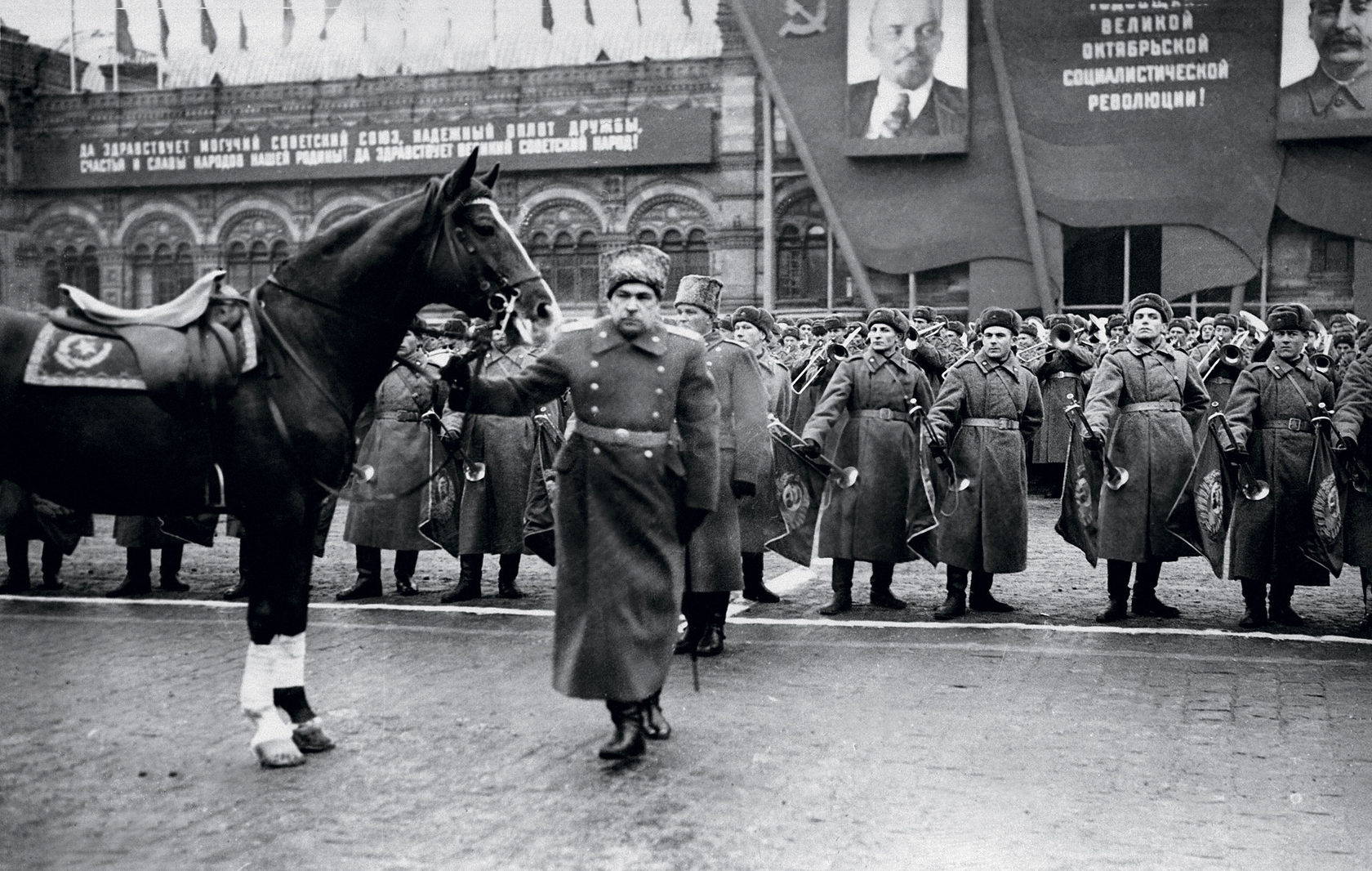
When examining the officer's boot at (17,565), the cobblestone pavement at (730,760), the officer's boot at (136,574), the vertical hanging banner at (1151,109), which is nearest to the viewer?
the cobblestone pavement at (730,760)

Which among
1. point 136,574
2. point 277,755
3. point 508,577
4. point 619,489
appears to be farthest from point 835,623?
point 136,574

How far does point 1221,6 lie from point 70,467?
93.0 ft

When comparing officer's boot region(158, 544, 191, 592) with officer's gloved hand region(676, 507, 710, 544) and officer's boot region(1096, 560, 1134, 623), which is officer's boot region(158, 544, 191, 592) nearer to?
officer's gloved hand region(676, 507, 710, 544)

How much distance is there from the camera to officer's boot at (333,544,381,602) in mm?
10227

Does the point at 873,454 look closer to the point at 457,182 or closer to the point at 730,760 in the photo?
the point at 730,760

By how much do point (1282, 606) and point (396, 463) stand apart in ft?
20.1

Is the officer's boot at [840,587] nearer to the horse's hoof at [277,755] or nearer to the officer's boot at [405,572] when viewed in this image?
the officer's boot at [405,572]

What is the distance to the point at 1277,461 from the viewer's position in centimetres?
929

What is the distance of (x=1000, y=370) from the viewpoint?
32.8 feet

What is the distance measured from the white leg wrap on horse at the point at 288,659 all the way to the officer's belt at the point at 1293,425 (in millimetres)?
6429

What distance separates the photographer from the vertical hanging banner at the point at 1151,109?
96.1 ft

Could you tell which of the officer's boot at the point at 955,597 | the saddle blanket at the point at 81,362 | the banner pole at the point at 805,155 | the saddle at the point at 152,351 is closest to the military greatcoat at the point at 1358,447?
the officer's boot at the point at 955,597

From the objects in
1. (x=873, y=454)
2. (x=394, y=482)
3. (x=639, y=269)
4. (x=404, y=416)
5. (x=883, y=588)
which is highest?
(x=639, y=269)

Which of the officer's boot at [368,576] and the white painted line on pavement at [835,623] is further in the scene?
the officer's boot at [368,576]
